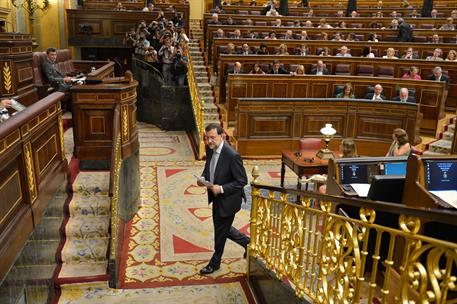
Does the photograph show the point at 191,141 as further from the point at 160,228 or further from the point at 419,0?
the point at 419,0

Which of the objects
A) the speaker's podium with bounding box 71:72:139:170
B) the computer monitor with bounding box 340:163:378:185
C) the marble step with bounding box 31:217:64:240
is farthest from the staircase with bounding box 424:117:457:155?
the marble step with bounding box 31:217:64:240

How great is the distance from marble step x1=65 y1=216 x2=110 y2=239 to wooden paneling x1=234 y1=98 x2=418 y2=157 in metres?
4.06

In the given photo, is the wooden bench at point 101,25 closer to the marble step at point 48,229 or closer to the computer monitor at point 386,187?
the marble step at point 48,229

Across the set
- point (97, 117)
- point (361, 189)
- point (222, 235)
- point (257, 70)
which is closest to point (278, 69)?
point (257, 70)

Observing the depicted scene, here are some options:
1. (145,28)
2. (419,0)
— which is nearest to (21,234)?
(145,28)

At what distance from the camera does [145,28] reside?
11.6 m

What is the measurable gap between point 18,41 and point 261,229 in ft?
13.5

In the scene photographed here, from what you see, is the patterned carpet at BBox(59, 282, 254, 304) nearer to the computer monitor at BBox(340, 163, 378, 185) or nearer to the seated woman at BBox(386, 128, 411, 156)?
the computer monitor at BBox(340, 163, 378, 185)

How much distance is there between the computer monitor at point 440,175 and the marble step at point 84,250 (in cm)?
291

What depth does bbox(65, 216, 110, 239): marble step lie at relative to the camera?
405cm

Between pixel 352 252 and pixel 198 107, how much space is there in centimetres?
613

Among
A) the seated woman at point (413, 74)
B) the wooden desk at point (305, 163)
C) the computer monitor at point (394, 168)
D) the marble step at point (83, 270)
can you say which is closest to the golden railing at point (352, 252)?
the computer monitor at point (394, 168)

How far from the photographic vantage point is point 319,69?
9.13 metres

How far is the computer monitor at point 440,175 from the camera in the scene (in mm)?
2838
